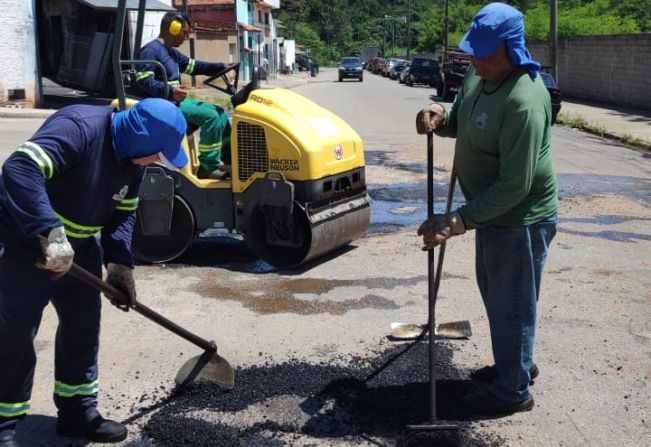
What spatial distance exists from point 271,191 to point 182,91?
3.63 ft

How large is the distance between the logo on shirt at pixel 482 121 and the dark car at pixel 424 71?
37.0 metres

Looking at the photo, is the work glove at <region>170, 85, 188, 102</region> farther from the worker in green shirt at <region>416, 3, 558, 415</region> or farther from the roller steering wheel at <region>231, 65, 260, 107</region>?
the worker in green shirt at <region>416, 3, 558, 415</region>

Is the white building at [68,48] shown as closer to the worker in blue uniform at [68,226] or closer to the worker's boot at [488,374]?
the worker in blue uniform at [68,226]

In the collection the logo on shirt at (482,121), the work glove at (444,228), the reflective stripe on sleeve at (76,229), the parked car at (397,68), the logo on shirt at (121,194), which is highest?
the parked car at (397,68)

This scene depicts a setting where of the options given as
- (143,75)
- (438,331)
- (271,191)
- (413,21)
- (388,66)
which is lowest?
(438,331)

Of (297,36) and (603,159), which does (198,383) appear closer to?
(603,159)

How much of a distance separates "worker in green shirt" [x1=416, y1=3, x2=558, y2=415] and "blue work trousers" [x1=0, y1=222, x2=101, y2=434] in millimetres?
1673

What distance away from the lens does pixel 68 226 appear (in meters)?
3.30

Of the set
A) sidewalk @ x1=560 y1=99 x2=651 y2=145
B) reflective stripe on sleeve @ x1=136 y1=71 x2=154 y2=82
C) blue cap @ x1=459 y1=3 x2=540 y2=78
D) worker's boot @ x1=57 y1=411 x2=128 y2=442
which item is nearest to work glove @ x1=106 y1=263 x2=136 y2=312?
worker's boot @ x1=57 y1=411 x2=128 y2=442

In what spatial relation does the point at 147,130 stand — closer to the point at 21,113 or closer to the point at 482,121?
the point at 482,121

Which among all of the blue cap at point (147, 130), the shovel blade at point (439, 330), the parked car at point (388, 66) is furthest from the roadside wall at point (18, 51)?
the parked car at point (388, 66)

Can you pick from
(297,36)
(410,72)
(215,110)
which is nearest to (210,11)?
(410,72)

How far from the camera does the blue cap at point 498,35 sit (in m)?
3.40

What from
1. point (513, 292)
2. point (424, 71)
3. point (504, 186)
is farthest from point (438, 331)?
point (424, 71)
